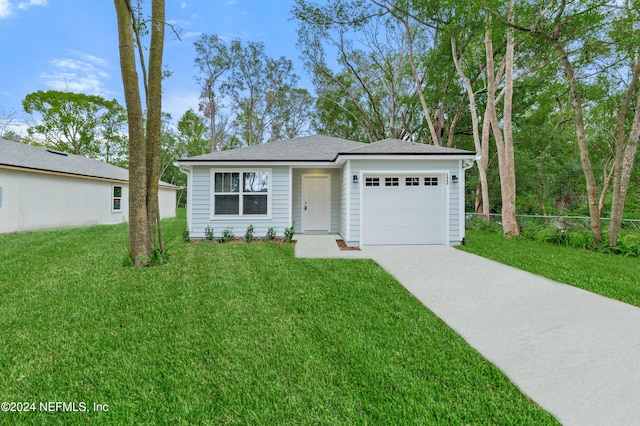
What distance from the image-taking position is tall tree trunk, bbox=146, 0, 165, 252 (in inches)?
209

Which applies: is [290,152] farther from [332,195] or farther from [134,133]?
[134,133]

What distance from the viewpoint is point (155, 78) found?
5.43m

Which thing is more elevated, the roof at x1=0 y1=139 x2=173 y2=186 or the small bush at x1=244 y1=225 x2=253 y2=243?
the roof at x1=0 y1=139 x2=173 y2=186

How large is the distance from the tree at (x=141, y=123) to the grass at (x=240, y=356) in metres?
1.01

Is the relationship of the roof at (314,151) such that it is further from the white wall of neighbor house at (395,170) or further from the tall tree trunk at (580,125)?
the tall tree trunk at (580,125)

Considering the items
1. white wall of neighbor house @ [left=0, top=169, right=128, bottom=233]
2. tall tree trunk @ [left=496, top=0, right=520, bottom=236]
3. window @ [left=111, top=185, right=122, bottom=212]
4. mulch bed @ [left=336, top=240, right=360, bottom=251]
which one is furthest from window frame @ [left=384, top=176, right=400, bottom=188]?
window @ [left=111, top=185, right=122, bottom=212]

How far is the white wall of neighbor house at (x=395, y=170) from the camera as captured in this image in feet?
25.0

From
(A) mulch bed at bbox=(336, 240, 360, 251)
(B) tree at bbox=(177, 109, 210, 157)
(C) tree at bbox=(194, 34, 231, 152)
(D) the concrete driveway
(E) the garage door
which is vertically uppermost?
(C) tree at bbox=(194, 34, 231, 152)

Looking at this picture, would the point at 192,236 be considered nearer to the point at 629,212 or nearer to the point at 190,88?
the point at 190,88

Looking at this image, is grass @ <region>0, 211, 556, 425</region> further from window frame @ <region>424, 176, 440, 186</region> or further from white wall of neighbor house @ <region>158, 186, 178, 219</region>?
white wall of neighbor house @ <region>158, 186, 178, 219</region>

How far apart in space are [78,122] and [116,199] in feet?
50.1

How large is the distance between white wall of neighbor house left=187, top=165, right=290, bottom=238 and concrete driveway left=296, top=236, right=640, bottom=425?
4357mm

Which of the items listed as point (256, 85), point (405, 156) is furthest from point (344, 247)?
A: point (256, 85)

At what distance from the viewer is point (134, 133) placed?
5027mm
